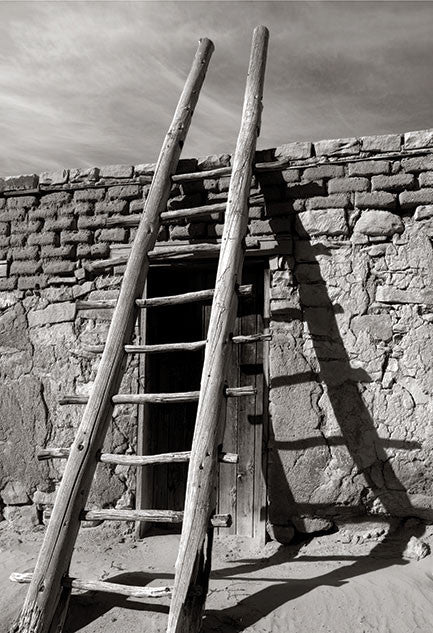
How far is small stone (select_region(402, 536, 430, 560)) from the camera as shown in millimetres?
3146

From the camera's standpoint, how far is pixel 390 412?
3.38 metres

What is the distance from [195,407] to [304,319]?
88 centimetres

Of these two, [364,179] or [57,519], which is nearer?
[57,519]

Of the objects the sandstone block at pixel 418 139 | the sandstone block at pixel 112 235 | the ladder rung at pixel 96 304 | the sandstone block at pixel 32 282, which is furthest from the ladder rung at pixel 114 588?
the sandstone block at pixel 418 139

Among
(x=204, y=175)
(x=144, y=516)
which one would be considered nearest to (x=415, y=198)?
(x=204, y=175)

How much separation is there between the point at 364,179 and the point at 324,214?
30 cm

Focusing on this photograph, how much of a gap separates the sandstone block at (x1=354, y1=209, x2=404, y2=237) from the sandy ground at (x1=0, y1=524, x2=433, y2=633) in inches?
64.9

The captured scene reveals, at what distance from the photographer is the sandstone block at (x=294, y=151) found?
3627 mm

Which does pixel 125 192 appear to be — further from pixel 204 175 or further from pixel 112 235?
pixel 204 175

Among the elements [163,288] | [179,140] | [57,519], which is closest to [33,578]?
[57,519]

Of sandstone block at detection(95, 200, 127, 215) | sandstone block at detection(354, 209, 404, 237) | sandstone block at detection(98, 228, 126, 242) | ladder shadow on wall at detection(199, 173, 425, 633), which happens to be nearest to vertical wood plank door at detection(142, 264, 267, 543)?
ladder shadow on wall at detection(199, 173, 425, 633)

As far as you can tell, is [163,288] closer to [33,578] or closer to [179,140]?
[179,140]

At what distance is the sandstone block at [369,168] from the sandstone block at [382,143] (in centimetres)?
7

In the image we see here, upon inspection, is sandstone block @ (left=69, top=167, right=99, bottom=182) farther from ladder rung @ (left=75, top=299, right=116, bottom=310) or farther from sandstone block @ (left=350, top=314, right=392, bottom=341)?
sandstone block @ (left=350, top=314, right=392, bottom=341)
